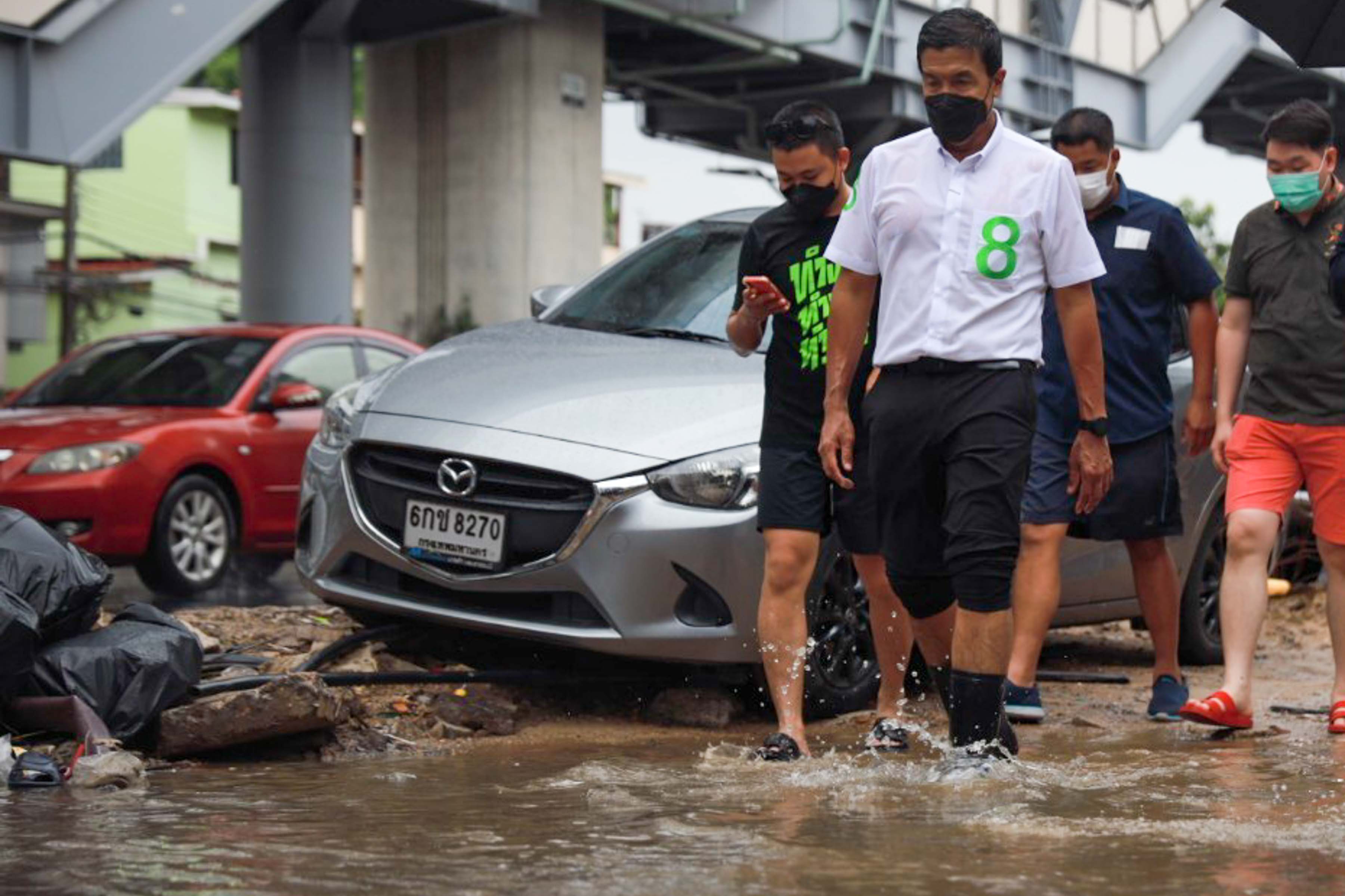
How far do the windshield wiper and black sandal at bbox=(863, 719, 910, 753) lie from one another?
5.51 ft

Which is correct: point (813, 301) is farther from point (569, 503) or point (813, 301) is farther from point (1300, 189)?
point (1300, 189)

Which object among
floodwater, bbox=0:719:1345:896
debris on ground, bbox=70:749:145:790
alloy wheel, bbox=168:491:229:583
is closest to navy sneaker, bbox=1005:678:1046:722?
floodwater, bbox=0:719:1345:896

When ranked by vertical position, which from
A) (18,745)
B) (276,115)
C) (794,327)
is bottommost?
(18,745)

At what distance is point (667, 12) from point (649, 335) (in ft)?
54.2

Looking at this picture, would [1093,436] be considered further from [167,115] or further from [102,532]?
[167,115]

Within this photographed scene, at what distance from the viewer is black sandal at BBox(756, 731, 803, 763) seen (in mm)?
5531

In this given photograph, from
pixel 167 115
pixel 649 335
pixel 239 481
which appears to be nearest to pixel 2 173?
pixel 167 115

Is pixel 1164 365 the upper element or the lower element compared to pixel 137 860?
upper

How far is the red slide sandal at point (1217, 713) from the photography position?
6223 millimetres

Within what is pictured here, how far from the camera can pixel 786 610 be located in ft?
19.1

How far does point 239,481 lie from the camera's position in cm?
1188

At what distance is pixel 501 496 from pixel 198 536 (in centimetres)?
577

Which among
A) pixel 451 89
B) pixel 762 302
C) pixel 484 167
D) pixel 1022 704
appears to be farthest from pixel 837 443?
pixel 451 89

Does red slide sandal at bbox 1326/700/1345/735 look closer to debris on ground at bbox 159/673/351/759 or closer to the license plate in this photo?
the license plate
